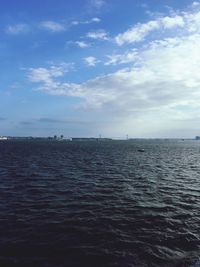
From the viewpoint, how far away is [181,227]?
23.0 meters

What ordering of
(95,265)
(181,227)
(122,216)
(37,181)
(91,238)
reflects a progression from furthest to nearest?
(37,181), (122,216), (181,227), (91,238), (95,265)

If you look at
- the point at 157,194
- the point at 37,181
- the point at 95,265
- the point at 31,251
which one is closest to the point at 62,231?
the point at 31,251

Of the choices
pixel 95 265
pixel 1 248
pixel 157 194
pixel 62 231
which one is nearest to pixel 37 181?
pixel 157 194

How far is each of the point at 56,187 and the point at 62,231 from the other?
56.3 feet

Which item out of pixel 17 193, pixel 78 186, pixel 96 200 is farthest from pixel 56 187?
pixel 96 200

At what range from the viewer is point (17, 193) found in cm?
3431

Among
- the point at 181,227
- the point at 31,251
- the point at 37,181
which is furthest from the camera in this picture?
the point at 37,181

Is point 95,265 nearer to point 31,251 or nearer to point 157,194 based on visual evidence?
point 31,251

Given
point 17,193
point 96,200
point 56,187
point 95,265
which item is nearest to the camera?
point 95,265

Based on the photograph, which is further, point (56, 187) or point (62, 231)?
point (56, 187)

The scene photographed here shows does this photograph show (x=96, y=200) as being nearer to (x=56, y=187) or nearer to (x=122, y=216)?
(x=122, y=216)

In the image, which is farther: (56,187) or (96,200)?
(56,187)

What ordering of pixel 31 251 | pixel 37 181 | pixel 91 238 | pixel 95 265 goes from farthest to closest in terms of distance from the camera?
pixel 37 181
pixel 91 238
pixel 31 251
pixel 95 265

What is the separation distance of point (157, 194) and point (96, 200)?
27.9 feet
